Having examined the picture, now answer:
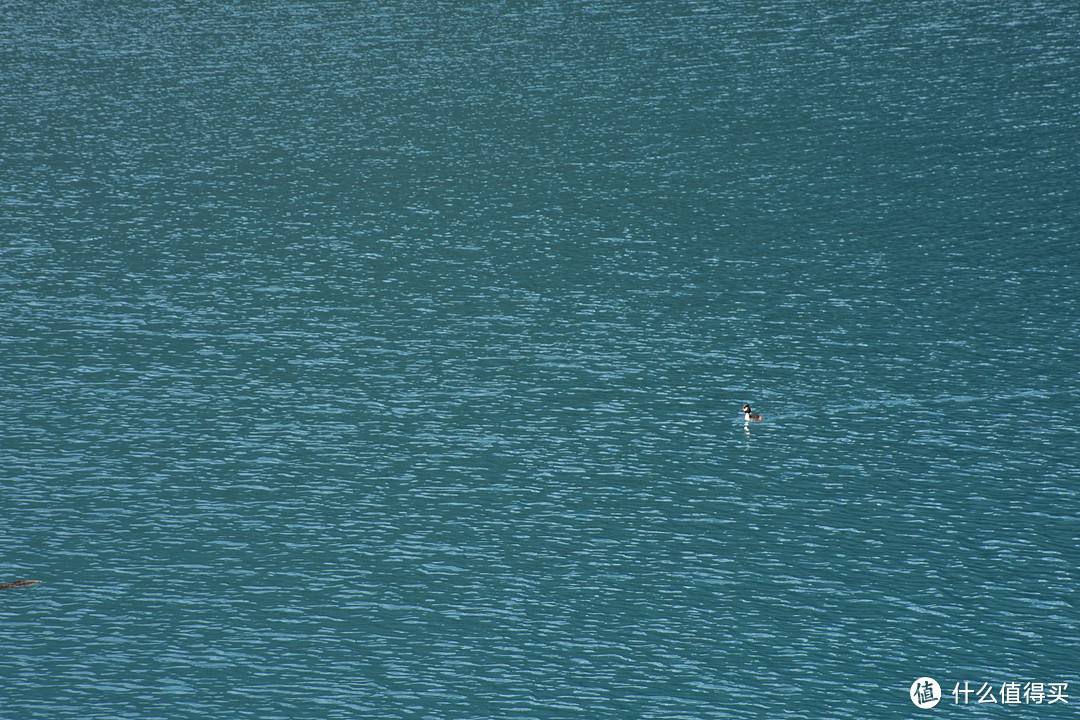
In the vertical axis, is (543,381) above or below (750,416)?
above

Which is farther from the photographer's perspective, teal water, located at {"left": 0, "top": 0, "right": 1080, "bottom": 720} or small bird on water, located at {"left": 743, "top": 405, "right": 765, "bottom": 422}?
small bird on water, located at {"left": 743, "top": 405, "right": 765, "bottom": 422}

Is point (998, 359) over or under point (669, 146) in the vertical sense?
under

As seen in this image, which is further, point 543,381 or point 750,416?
point 543,381

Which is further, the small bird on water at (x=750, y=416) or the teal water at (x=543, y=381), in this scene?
the small bird on water at (x=750, y=416)

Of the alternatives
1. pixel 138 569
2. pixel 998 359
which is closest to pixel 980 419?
pixel 998 359

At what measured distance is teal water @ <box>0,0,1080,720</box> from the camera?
55.7 meters

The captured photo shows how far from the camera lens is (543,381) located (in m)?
82.5

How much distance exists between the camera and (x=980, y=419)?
244 feet

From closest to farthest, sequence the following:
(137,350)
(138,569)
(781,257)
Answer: (138,569)
(137,350)
(781,257)

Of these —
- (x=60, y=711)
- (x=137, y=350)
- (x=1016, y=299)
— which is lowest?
(x=60, y=711)

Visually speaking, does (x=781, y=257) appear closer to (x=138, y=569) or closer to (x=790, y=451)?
(x=790, y=451)

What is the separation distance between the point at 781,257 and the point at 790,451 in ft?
104

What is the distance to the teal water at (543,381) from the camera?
5566 cm

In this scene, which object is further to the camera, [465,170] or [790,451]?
[465,170]
